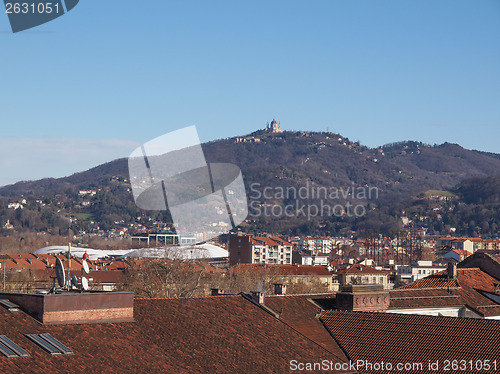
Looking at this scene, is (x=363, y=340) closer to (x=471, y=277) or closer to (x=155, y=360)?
(x=155, y=360)

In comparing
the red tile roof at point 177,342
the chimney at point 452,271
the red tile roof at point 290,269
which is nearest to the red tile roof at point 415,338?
the red tile roof at point 177,342

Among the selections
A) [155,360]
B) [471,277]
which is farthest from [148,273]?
[155,360]

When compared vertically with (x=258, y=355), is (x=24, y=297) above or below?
above

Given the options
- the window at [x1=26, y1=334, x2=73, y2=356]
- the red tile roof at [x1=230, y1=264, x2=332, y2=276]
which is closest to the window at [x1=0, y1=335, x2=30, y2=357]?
the window at [x1=26, y1=334, x2=73, y2=356]

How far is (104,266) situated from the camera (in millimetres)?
86312

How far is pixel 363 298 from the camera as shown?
82.8 feet

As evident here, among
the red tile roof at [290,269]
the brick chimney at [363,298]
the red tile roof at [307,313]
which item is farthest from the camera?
the red tile roof at [290,269]

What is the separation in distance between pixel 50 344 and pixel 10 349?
3.10 feet

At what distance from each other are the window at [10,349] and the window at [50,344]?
19.3 inches

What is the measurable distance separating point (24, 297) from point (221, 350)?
4.14m

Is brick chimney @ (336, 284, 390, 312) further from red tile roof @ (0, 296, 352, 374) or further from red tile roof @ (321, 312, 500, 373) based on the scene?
red tile roof @ (0, 296, 352, 374)

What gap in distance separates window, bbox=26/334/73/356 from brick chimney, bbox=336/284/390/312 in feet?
38.1

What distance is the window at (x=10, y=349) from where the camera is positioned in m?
13.9

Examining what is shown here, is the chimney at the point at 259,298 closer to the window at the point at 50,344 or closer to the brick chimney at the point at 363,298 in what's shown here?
the brick chimney at the point at 363,298
